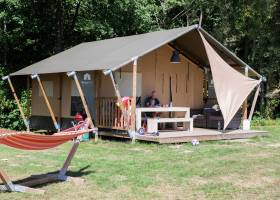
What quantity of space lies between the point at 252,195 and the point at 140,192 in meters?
1.39

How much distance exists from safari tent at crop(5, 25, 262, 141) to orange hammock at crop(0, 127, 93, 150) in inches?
191

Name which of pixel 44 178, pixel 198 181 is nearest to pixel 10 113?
pixel 44 178

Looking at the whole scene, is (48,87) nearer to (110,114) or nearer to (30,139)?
(110,114)

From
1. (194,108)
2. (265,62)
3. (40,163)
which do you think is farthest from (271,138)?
(265,62)

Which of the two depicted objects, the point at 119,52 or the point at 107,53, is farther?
the point at 107,53

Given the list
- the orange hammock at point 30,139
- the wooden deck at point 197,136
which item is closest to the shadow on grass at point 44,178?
the orange hammock at point 30,139

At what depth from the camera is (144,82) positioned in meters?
14.4

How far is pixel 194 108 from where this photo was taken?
51.4 feet

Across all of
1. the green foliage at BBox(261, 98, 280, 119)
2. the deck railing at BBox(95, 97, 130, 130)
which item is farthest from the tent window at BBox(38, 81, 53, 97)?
the green foliage at BBox(261, 98, 280, 119)

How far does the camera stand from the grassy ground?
6.32 metres

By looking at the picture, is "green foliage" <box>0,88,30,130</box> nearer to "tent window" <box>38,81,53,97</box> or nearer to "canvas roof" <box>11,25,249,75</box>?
"tent window" <box>38,81,53,97</box>

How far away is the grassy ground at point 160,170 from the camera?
6.32 metres

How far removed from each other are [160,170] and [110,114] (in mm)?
5105

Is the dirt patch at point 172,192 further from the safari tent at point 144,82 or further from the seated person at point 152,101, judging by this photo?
the seated person at point 152,101
